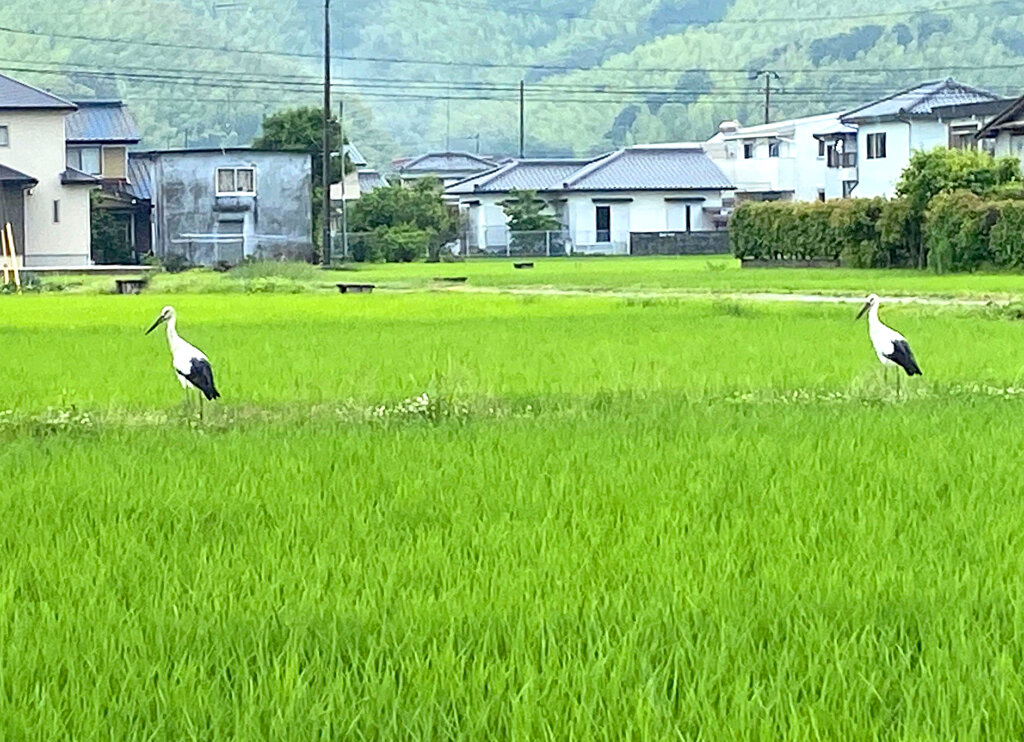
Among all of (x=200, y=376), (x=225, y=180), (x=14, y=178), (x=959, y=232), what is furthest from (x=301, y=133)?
(x=200, y=376)

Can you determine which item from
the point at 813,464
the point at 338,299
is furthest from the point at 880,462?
the point at 338,299

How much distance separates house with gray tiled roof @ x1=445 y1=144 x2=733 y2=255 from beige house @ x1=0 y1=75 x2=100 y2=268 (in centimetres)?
1825

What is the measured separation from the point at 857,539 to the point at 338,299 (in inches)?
788

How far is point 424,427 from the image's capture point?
8.61 metres

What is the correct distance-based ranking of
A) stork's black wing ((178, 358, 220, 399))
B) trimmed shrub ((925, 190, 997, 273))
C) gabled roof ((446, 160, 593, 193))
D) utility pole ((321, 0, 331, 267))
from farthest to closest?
gabled roof ((446, 160, 593, 193)) → utility pole ((321, 0, 331, 267)) → trimmed shrub ((925, 190, 997, 273)) → stork's black wing ((178, 358, 220, 399))

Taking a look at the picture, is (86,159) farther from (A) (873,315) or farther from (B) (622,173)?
(A) (873,315)

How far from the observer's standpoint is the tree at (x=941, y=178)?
1351 inches

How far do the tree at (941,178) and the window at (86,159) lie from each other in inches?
1072

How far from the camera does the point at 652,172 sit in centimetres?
6169

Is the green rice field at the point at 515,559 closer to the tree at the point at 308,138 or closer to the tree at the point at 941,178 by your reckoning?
the tree at the point at 941,178

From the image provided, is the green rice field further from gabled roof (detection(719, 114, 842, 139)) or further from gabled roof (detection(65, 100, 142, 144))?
gabled roof (detection(719, 114, 842, 139))

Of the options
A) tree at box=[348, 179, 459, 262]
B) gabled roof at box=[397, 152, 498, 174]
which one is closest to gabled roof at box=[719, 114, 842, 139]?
tree at box=[348, 179, 459, 262]

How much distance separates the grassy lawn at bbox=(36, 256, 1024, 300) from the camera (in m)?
24.8

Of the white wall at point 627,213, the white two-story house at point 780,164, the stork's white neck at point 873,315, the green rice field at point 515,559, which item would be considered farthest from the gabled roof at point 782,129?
the green rice field at point 515,559
